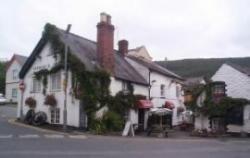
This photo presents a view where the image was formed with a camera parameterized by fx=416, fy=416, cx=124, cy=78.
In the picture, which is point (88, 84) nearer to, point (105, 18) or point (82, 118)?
point (82, 118)

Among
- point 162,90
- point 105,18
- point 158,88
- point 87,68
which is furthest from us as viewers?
point 162,90

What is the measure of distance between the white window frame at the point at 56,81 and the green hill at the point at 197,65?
201 ft

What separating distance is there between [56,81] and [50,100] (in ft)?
5.75

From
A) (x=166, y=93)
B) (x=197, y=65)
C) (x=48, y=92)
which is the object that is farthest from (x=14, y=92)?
(x=197, y=65)

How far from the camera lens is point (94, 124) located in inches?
1205

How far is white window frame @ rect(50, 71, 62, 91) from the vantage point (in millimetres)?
33312

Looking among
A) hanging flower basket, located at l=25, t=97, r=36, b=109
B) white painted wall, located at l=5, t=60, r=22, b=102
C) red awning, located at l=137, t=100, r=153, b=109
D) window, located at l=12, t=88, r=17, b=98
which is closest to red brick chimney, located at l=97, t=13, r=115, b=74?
red awning, located at l=137, t=100, r=153, b=109

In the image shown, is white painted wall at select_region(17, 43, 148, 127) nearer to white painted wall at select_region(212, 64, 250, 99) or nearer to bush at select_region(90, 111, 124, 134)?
bush at select_region(90, 111, 124, 134)

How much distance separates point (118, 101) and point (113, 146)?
12.6 metres

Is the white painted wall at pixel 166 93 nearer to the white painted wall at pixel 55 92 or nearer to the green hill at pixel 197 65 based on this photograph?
the white painted wall at pixel 55 92

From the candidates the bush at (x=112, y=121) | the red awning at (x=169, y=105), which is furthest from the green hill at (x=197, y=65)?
the bush at (x=112, y=121)

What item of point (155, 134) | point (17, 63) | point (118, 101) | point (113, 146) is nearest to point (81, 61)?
point (118, 101)

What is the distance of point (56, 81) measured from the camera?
33750 millimetres

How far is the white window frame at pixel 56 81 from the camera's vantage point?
33312 mm
